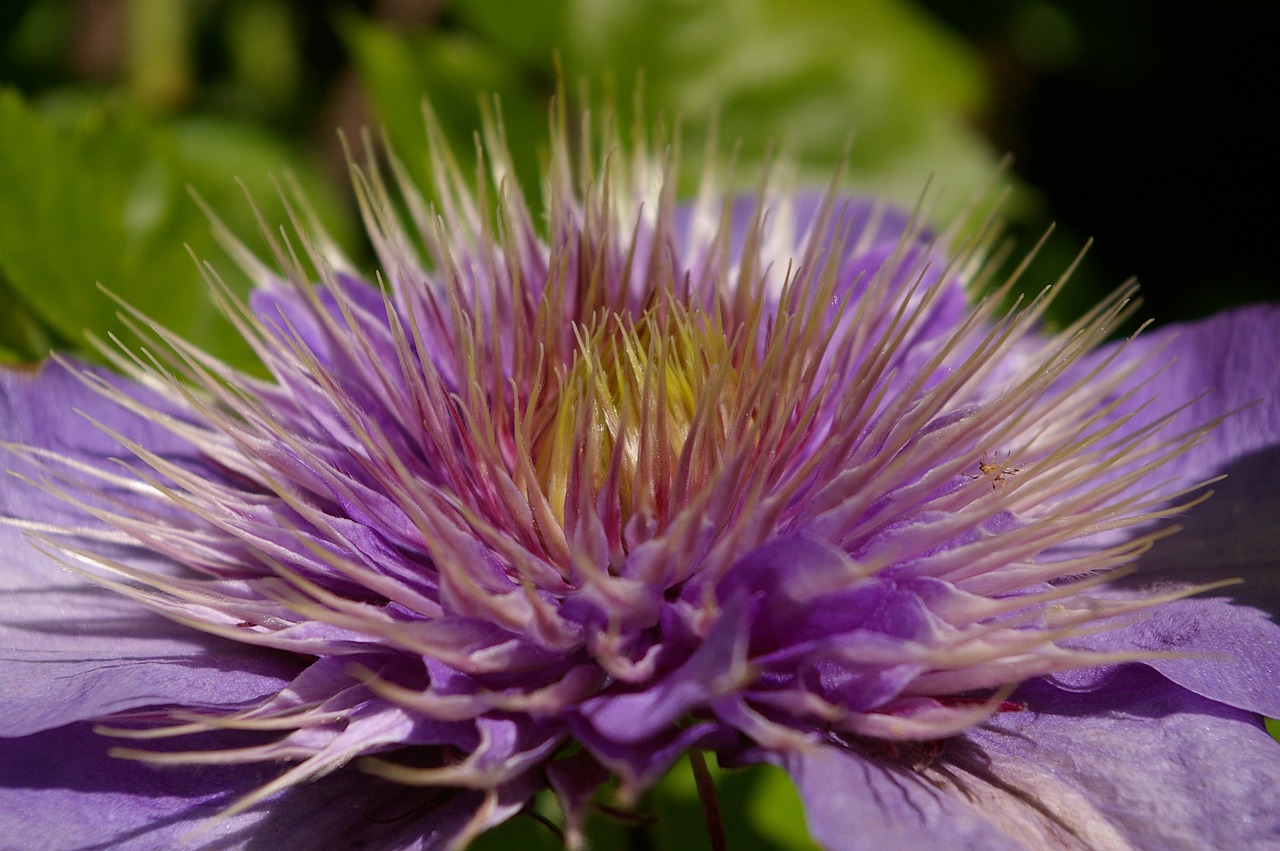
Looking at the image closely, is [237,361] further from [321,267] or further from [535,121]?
[535,121]

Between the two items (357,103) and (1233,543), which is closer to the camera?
(1233,543)

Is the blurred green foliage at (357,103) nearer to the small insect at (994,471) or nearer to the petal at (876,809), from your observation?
the small insect at (994,471)

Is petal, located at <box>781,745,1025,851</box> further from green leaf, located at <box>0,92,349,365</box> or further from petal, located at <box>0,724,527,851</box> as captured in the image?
green leaf, located at <box>0,92,349,365</box>

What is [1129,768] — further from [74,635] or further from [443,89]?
[443,89]

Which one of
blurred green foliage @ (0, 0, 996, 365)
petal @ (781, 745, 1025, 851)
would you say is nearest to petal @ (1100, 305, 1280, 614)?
petal @ (781, 745, 1025, 851)

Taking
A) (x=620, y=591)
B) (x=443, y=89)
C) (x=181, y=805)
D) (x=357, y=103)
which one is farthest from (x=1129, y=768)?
(x=357, y=103)

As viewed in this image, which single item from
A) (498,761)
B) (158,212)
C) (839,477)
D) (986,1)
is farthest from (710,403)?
(986,1)
